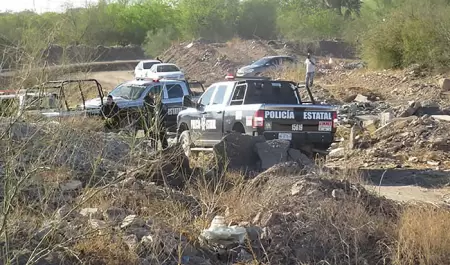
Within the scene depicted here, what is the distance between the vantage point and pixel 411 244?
802 cm

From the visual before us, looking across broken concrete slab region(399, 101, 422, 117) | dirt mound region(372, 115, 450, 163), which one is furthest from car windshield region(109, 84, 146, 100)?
broken concrete slab region(399, 101, 422, 117)

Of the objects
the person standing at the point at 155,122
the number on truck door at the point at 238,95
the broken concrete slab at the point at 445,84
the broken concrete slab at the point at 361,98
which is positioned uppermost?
the person standing at the point at 155,122

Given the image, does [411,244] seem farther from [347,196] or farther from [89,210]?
[89,210]

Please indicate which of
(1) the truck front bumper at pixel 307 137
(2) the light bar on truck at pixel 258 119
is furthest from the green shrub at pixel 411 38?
(2) the light bar on truck at pixel 258 119

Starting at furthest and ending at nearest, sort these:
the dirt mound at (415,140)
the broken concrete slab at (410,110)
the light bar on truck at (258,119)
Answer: the broken concrete slab at (410,110), the dirt mound at (415,140), the light bar on truck at (258,119)

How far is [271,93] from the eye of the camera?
14.4m

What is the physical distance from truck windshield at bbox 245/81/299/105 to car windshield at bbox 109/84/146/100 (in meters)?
7.47

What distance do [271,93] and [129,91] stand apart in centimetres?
819

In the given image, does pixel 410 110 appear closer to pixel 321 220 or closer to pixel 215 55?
pixel 321 220

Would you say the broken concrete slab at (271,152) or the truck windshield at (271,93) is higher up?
the truck windshield at (271,93)

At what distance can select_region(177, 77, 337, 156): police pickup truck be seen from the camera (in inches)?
520

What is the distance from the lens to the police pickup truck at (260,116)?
13195mm

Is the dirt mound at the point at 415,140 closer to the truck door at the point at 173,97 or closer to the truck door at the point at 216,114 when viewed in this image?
the truck door at the point at 216,114

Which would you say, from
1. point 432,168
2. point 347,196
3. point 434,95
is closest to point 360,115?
point 434,95
